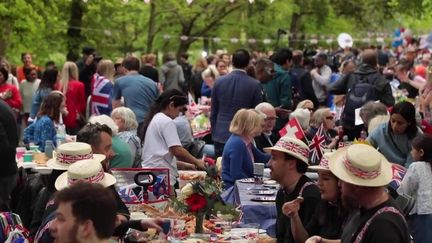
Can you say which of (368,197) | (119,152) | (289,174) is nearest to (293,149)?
(289,174)

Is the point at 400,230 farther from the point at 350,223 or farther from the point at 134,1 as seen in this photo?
the point at 134,1

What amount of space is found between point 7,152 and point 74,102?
6.99 m

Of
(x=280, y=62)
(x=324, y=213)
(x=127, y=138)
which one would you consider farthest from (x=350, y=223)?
(x=280, y=62)

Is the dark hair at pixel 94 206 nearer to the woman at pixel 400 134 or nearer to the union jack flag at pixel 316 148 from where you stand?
the woman at pixel 400 134

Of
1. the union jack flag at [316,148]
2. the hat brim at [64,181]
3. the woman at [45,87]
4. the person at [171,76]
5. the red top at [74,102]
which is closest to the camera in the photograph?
the hat brim at [64,181]

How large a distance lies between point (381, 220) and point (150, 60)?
15.7 metres

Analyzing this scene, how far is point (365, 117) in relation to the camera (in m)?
12.5

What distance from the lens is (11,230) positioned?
7.22 metres

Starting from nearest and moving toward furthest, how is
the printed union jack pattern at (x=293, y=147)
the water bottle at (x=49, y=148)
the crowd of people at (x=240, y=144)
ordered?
1. the crowd of people at (x=240, y=144)
2. the printed union jack pattern at (x=293, y=147)
3. the water bottle at (x=49, y=148)

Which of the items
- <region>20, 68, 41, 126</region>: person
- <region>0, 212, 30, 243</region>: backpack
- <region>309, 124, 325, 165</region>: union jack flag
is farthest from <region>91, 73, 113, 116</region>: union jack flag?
<region>0, 212, 30, 243</region>: backpack

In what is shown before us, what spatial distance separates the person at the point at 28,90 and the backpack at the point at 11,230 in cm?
1197

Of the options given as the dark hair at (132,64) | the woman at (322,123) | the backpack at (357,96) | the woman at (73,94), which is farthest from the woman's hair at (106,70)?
the woman at (322,123)

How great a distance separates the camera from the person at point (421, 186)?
9.41 m

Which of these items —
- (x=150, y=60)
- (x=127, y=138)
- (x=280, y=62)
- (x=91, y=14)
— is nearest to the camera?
(x=127, y=138)
